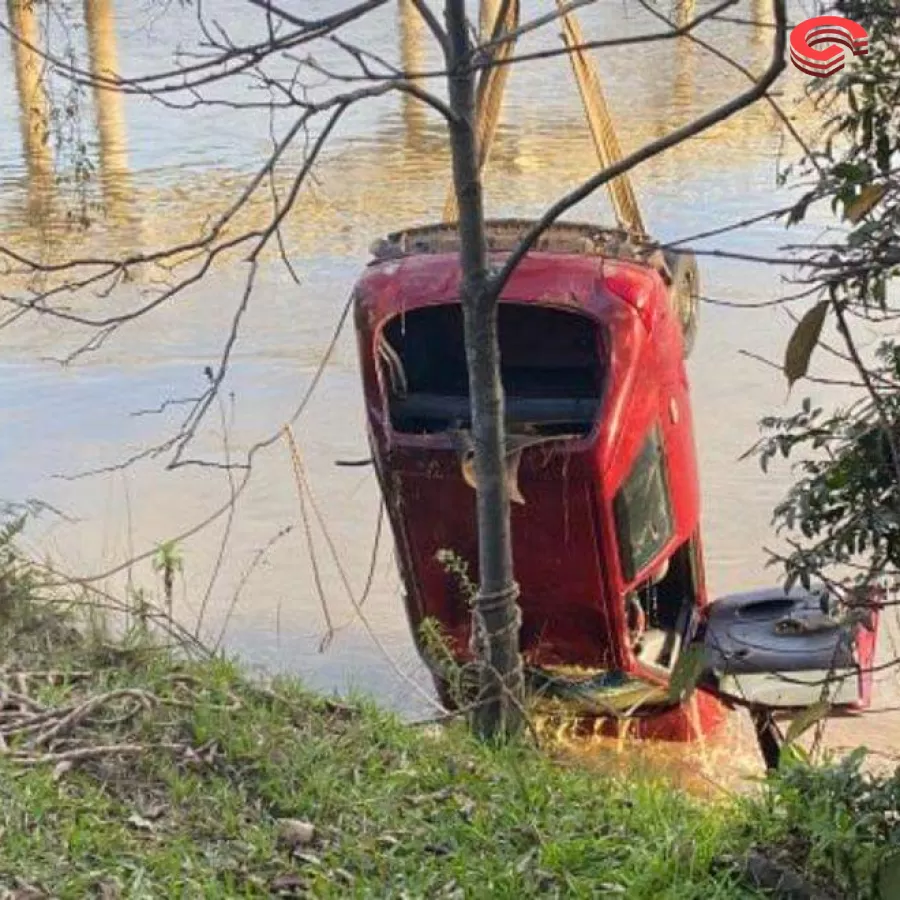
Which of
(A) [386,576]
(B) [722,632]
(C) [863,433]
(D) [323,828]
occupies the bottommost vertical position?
(A) [386,576]

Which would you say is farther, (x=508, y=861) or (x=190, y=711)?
(x=190, y=711)

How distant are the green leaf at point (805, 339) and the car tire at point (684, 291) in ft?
8.86

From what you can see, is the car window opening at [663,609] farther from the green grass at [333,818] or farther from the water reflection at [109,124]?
the water reflection at [109,124]

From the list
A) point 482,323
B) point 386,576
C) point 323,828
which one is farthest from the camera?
point 386,576

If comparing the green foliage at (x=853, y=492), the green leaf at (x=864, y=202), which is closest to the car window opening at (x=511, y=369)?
the green foliage at (x=853, y=492)

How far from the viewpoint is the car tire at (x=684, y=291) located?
512 cm

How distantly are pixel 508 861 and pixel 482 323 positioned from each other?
1.02 m

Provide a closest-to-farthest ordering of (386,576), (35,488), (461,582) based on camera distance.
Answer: (461,582), (386,576), (35,488)

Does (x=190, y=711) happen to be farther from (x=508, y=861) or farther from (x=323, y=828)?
(x=508, y=861)

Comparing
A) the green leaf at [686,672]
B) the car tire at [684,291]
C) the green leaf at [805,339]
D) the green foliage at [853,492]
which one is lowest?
the green leaf at [686,672]

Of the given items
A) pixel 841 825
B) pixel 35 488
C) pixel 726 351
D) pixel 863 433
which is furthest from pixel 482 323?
pixel 726 351

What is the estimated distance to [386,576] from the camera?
6.41m

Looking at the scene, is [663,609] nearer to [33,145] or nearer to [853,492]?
[853,492]

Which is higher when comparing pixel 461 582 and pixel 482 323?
pixel 482 323
